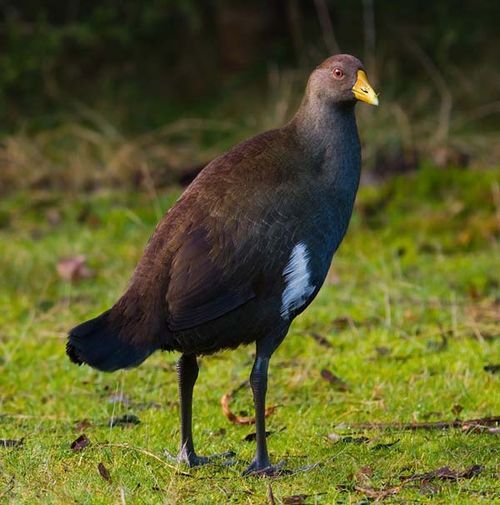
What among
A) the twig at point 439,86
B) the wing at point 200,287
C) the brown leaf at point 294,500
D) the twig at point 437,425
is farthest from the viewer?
the twig at point 439,86

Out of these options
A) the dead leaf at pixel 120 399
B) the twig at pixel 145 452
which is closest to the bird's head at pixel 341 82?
the twig at pixel 145 452

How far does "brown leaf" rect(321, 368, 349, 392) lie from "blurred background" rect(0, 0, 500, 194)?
4358 millimetres

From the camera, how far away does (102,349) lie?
472 cm

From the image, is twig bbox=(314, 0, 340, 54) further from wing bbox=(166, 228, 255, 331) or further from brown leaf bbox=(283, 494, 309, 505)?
brown leaf bbox=(283, 494, 309, 505)

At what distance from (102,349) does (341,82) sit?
1552mm

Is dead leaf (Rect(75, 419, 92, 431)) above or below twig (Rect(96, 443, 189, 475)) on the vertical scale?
below

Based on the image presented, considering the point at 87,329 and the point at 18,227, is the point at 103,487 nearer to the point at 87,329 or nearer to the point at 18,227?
the point at 87,329

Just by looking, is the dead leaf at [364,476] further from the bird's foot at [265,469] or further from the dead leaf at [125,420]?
the dead leaf at [125,420]

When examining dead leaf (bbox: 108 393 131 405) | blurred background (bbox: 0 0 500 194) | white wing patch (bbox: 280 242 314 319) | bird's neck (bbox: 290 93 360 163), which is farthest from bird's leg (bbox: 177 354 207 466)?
blurred background (bbox: 0 0 500 194)

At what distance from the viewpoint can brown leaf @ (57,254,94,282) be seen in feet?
28.1

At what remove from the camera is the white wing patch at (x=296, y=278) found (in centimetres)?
490

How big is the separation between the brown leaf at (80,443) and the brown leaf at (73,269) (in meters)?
3.38

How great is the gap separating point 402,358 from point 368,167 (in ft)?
13.4

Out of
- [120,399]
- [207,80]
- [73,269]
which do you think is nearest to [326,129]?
[120,399]
